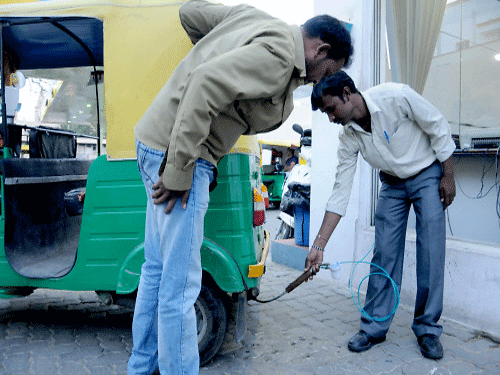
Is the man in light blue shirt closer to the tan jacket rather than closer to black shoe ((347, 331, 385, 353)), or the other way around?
black shoe ((347, 331, 385, 353))

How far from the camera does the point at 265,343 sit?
2.90 meters

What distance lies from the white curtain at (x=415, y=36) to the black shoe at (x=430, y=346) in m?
2.25

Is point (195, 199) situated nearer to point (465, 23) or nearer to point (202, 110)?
point (202, 110)

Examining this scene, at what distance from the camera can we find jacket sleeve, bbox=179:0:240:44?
2.02m

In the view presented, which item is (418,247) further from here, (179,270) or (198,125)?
(198,125)

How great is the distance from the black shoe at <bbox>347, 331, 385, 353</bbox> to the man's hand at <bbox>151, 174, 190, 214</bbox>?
5.68 feet

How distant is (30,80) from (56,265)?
1977 millimetres

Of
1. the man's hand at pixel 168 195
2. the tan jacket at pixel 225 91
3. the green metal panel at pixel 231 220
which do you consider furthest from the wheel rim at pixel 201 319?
the tan jacket at pixel 225 91

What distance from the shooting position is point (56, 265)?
3.01 m

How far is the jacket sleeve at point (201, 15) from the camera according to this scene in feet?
6.64

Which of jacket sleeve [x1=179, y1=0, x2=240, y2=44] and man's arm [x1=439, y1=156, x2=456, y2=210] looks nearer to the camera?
jacket sleeve [x1=179, y1=0, x2=240, y2=44]

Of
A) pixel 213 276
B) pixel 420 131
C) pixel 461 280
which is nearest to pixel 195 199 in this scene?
pixel 213 276

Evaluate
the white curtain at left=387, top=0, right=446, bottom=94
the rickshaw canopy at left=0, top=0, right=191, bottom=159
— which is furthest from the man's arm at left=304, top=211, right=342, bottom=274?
the white curtain at left=387, top=0, right=446, bottom=94

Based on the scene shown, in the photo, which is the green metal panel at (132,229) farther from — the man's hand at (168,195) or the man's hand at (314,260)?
the man's hand at (168,195)
